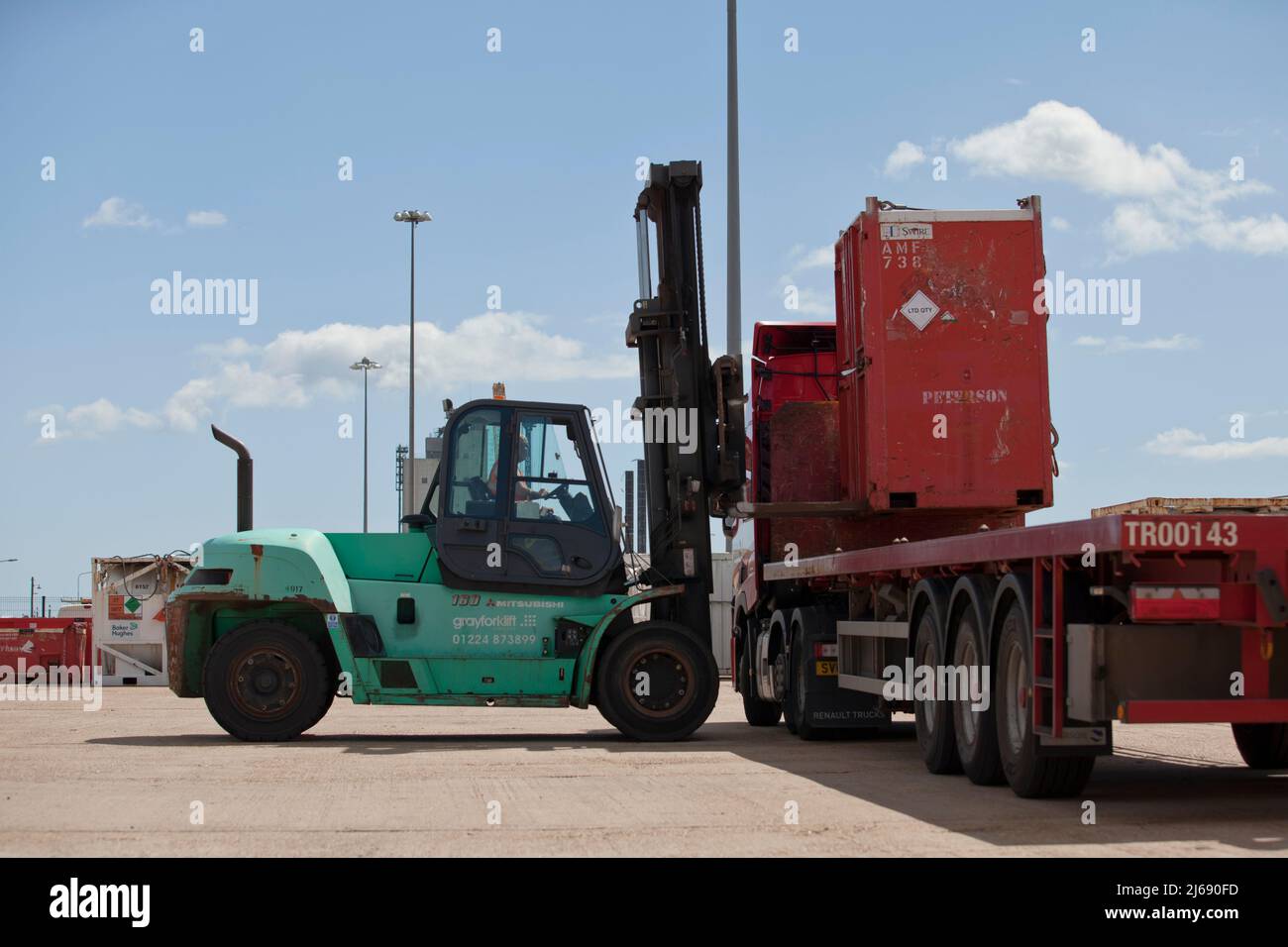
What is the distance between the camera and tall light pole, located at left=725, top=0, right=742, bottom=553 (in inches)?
965

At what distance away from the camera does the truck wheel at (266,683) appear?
13.7 meters

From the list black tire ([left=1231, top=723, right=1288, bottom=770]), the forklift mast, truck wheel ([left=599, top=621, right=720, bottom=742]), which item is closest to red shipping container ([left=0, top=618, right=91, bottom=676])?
the forklift mast

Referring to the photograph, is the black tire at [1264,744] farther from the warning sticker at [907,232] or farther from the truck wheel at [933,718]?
the warning sticker at [907,232]

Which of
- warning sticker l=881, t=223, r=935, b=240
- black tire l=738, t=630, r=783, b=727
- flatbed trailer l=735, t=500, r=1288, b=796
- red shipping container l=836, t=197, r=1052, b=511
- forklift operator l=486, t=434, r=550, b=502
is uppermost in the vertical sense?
warning sticker l=881, t=223, r=935, b=240

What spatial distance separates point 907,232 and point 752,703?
581cm

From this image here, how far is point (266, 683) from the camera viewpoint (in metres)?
13.7

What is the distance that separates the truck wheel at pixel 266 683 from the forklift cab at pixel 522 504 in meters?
1.41

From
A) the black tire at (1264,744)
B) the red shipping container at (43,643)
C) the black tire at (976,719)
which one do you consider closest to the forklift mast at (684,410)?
the black tire at (976,719)

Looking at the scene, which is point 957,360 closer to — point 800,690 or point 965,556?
point 800,690

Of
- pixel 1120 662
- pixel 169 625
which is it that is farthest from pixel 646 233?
pixel 1120 662

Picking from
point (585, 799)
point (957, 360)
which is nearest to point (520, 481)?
point (957, 360)

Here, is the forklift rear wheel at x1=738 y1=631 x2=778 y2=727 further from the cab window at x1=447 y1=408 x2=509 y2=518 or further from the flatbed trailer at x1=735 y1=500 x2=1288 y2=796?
the flatbed trailer at x1=735 y1=500 x2=1288 y2=796

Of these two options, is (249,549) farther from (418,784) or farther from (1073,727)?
(1073,727)
